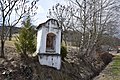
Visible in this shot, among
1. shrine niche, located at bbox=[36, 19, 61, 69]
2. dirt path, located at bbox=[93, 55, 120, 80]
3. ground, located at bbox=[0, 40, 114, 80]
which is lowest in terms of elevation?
dirt path, located at bbox=[93, 55, 120, 80]

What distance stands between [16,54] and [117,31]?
2013 cm

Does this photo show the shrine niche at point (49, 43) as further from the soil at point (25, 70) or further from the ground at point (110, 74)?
the ground at point (110, 74)

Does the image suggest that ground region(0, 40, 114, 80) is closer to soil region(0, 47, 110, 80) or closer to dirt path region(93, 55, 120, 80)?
soil region(0, 47, 110, 80)

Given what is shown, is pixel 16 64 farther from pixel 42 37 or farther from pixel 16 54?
pixel 42 37

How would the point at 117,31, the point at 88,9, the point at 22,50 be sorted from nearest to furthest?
the point at 22,50, the point at 88,9, the point at 117,31

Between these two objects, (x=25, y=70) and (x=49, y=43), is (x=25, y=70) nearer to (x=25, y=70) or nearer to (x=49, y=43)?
(x=25, y=70)

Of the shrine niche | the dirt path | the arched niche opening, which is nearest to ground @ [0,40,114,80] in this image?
the shrine niche

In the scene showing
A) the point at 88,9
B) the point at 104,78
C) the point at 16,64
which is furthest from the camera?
the point at 88,9

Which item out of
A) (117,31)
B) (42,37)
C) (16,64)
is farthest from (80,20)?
(16,64)

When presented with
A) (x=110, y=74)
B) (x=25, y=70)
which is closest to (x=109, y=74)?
(x=110, y=74)

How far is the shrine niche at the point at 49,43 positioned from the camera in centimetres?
1731

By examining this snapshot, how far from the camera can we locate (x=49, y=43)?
61.1ft

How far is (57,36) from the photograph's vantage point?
18312 mm

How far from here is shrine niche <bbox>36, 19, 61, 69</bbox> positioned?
17312 millimetres
